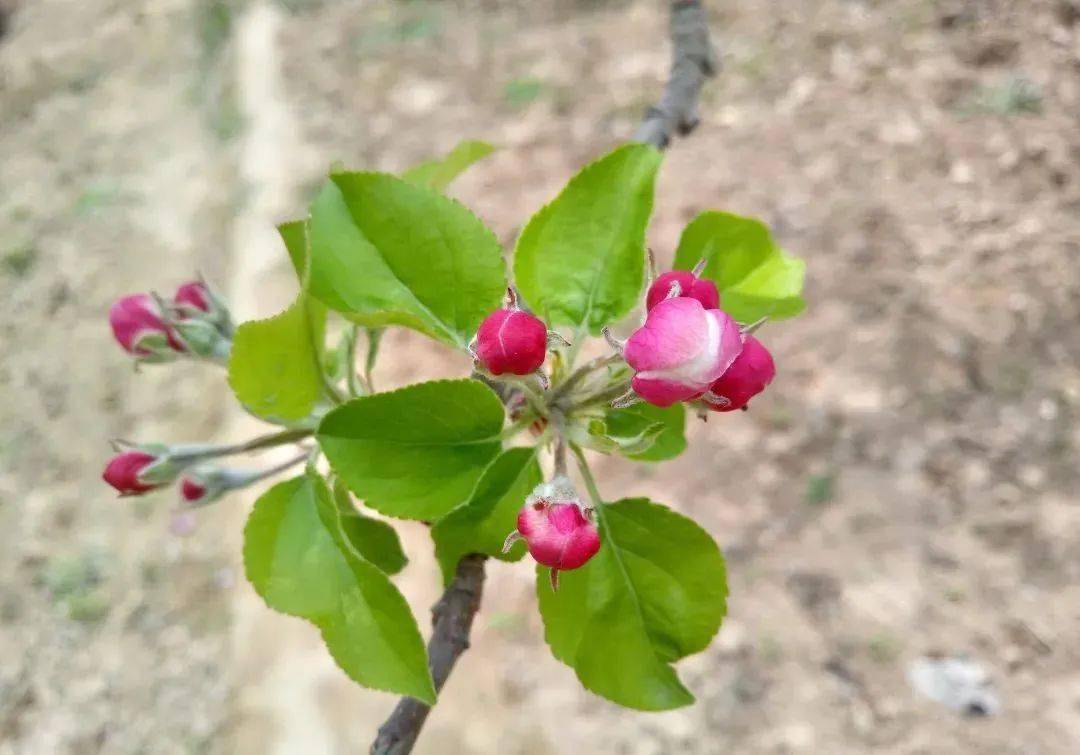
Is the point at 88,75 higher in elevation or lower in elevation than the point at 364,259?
lower

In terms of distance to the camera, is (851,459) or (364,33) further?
(364,33)

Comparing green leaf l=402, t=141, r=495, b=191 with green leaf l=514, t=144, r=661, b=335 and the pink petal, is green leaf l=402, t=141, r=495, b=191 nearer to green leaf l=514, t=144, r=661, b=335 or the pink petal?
green leaf l=514, t=144, r=661, b=335

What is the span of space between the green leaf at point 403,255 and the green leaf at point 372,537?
0.17 metres

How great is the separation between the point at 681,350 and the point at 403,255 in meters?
0.28

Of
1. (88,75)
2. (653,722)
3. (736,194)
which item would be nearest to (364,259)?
(653,722)

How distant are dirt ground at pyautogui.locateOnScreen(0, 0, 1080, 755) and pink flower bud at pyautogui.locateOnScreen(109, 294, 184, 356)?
5.16 ft

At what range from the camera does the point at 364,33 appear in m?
4.34

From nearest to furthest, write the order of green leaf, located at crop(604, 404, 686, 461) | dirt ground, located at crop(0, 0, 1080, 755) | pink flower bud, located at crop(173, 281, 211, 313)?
1. green leaf, located at crop(604, 404, 686, 461)
2. pink flower bud, located at crop(173, 281, 211, 313)
3. dirt ground, located at crop(0, 0, 1080, 755)

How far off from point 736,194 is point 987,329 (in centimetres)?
87

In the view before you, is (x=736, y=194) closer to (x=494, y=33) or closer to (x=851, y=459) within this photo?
(x=851, y=459)

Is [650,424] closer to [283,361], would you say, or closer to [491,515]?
[491,515]

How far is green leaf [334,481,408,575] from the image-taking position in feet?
2.49

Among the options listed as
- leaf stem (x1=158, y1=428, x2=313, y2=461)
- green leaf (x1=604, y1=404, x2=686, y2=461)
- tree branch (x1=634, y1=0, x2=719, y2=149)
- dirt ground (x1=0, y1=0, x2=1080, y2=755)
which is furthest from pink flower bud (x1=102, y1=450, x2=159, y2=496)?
dirt ground (x1=0, y1=0, x2=1080, y2=755)

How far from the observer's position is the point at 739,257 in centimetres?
81
